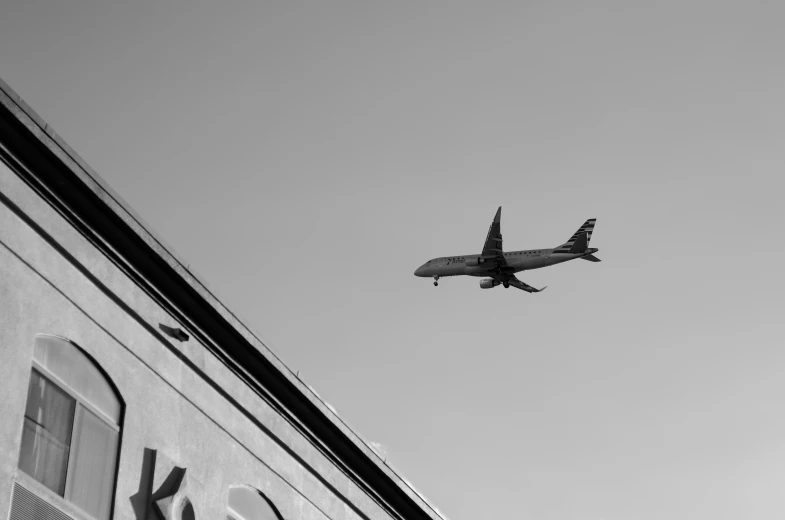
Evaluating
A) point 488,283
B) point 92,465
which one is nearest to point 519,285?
point 488,283

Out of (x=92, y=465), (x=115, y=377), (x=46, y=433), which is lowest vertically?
(x=92, y=465)

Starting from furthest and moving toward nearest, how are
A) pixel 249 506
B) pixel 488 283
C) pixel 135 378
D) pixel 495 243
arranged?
pixel 488 283 < pixel 495 243 < pixel 249 506 < pixel 135 378

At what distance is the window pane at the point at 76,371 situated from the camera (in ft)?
52.9

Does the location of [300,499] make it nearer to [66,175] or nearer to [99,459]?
[99,459]

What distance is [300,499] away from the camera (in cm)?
2120

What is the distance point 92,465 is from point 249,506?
413 cm

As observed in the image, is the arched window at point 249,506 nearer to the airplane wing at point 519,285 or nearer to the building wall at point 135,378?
the building wall at point 135,378

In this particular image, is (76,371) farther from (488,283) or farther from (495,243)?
(488,283)

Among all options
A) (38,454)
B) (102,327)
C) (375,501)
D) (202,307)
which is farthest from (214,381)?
(375,501)

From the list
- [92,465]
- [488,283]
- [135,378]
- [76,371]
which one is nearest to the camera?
[92,465]

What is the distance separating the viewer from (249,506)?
19.7 m

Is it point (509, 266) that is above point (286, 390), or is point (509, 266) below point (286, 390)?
above

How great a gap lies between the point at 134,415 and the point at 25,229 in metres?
3.39

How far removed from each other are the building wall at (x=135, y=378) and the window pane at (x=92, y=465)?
7.3 inches
